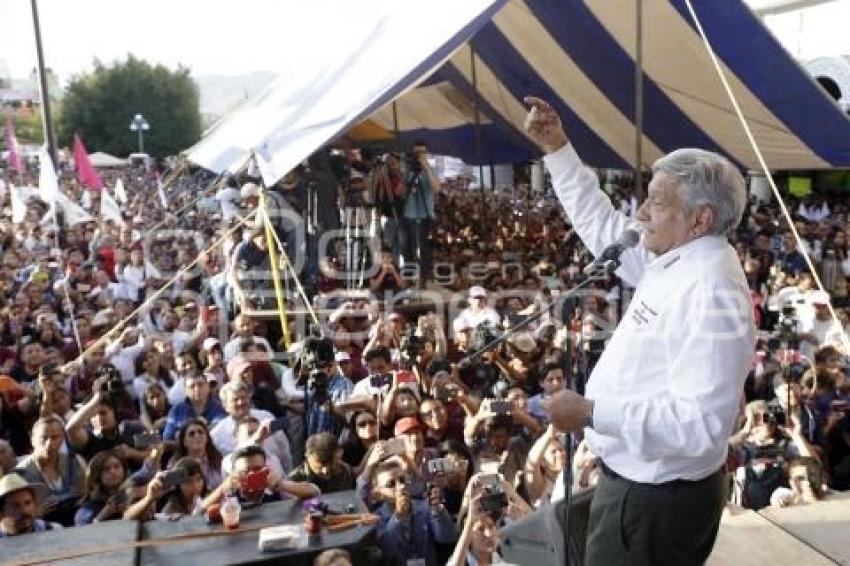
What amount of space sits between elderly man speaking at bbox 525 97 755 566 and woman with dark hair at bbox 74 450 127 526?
2423 millimetres

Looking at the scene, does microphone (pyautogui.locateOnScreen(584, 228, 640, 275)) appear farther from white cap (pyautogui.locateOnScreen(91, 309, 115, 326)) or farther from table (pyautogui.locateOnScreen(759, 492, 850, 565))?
white cap (pyautogui.locateOnScreen(91, 309, 115, 326))

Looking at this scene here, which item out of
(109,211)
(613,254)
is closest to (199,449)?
(613,254)

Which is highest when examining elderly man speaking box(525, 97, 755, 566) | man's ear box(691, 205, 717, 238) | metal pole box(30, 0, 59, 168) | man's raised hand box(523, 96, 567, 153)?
metal pole box(30, 0, 59, 168)

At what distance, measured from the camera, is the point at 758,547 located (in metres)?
2.43

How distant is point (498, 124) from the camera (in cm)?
954

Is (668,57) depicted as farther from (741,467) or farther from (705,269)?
(705,269)

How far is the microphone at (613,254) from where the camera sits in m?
1.80

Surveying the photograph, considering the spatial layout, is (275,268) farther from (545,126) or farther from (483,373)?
(545,126)

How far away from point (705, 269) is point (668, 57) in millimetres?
4132

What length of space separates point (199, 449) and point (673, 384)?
277 centimetres

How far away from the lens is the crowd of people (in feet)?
10.6

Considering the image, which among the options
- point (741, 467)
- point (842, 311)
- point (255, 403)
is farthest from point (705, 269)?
point (842, 311)

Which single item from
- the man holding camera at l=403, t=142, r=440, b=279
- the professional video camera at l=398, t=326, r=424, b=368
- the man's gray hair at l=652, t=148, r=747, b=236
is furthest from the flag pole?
the man's gray hair at l=652, t=148, r=747, b=236

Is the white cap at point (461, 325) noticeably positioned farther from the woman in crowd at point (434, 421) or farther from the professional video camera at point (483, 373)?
the woman in crowd at point (434, 421)
